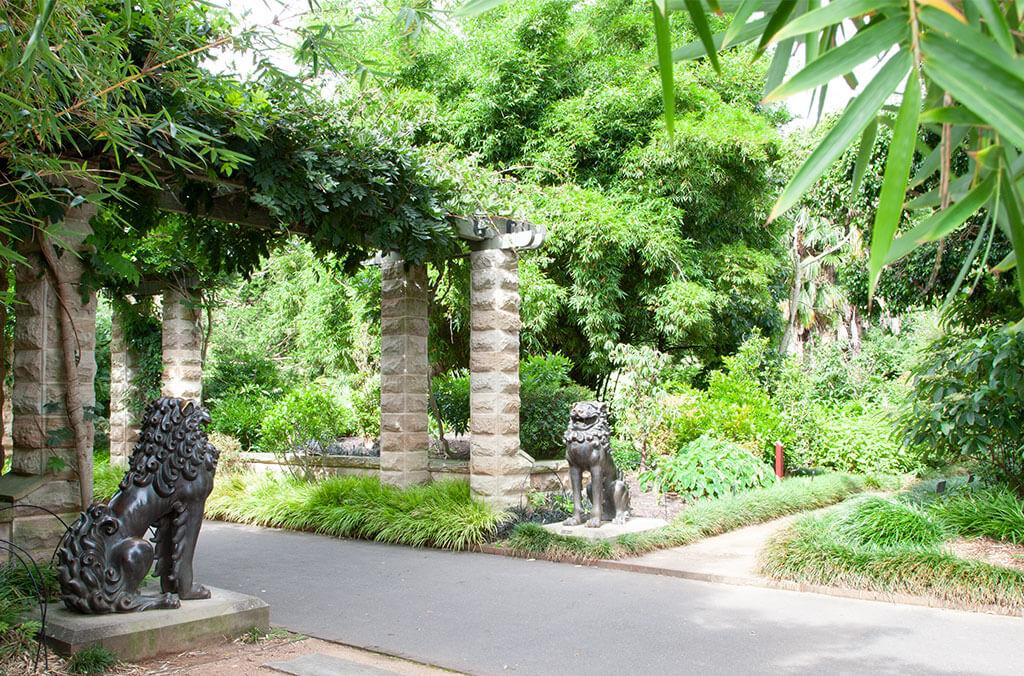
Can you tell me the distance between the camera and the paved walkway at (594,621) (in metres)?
4.64

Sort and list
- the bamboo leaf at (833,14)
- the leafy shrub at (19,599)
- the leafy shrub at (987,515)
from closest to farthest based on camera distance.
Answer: the bamboo leaf at (833,14), the leafy shrub at (19,599), the leafy shrub at (987,515)

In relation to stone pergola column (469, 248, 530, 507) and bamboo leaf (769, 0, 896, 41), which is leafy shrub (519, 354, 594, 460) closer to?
stone pergola column (469, 248, 530, 507)

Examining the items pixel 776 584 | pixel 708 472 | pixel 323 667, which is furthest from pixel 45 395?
pixel 708 472

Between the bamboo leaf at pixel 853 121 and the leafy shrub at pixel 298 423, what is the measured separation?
989 cm

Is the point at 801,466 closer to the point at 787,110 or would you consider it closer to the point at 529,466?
the point at 529,466

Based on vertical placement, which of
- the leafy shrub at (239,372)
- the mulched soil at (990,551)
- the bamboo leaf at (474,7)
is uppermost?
the leafy shrub at (239,372)

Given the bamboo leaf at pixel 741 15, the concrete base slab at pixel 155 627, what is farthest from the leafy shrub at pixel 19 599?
the bamboo leaf at pixel 741 15

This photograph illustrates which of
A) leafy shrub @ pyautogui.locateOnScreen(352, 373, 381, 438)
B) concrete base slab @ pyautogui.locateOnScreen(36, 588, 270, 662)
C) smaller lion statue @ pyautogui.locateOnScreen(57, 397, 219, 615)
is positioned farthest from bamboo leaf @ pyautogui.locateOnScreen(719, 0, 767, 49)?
leafy shrub @ pyautogui.locateOnScreen(352, 373, 381, 438)

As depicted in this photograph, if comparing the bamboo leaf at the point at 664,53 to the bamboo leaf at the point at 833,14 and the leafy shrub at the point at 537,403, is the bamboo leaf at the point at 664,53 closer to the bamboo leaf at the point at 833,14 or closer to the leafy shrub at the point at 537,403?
the bamboo leaf at the point at 833,14

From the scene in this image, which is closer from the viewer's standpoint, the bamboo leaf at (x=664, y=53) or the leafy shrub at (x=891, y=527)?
the bamboo leaf at (x=664, y=53)

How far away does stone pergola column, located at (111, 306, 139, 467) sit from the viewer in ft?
41.6

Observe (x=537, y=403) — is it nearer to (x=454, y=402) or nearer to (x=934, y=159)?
(x=454, y=402)

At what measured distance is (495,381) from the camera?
8695mm

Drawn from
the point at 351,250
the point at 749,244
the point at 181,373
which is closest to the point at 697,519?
the point at 351,250
